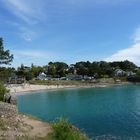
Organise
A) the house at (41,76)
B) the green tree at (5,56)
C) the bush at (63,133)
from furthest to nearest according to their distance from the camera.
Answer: the house at (41,76)
the green tree at (5,56)
the bush at (63,133)

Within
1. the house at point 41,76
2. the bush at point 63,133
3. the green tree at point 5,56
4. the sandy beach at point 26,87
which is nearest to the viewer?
the bush at point 63,133

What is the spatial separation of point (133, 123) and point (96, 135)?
10013mm

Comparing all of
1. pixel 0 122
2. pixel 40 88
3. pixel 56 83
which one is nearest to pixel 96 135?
pixel 0 122

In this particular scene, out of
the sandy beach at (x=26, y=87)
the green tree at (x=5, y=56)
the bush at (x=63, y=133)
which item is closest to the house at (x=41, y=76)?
the sandy beach at (x=26, y=87)

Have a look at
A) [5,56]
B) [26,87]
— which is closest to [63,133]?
[5,56]

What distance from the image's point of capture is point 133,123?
42.0 metres

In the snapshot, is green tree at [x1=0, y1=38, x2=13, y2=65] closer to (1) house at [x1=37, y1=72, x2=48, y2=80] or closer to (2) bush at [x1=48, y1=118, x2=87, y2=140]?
(2) bush at [x1=48, y1=118, x2=87, y2=140]

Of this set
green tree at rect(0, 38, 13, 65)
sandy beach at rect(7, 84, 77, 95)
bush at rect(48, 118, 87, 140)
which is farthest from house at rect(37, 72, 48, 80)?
bush at rect(48, 118, 87, 140)

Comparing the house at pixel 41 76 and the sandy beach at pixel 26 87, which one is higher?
the house at pixel 41 76

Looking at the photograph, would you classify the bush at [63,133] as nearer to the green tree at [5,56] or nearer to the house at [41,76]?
the green tree at [5,56]

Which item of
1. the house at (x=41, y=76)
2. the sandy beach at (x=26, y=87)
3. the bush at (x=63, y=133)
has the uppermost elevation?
the house at (x=41, y=76)

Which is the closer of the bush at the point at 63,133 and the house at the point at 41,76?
the bush at the point at 63,133

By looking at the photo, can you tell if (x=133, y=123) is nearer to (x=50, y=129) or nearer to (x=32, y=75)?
(x=50, y=129)

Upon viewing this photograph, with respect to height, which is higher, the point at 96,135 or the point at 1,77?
the point at 1,77
